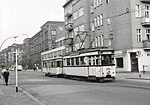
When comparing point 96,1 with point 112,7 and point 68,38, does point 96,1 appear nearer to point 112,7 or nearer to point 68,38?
point 112,7

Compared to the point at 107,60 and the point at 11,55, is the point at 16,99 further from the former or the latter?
the point at 11,55

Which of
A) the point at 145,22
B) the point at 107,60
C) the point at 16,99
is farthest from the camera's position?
the point at 145,22

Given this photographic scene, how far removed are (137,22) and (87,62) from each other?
16258 millimetres

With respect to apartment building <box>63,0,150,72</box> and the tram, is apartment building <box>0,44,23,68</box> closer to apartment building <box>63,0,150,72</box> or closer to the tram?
the tram

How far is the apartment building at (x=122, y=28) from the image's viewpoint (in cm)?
4309

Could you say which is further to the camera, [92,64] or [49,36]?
[49,36]

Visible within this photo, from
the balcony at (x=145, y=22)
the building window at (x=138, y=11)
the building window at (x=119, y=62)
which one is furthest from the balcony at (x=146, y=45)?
the building window at (x=119, y=62)

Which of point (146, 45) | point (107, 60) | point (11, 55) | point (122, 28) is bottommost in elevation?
point (107, 60)

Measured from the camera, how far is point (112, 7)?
4847cm

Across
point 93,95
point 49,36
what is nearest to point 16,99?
point 93,95

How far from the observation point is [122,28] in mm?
45469

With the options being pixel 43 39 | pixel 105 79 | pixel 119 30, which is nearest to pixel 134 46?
pixel 119 30

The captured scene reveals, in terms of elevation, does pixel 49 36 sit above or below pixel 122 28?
above

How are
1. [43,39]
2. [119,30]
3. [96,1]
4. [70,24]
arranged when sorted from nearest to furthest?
[119,30], [96,1], [70,24], [43,39]
